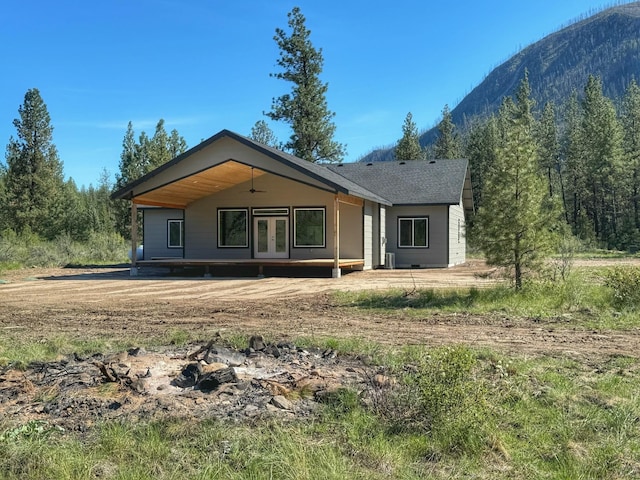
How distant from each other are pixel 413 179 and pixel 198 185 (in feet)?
29.4

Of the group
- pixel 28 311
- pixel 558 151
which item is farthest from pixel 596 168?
pixel 28 311

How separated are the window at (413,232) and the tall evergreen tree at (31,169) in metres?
24.0

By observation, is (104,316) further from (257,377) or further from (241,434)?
(241,434)

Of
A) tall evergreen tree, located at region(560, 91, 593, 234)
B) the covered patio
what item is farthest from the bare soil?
tall evergreen tree, located at region(560, 91, 593, 234)

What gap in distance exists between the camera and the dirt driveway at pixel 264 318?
22.9ft

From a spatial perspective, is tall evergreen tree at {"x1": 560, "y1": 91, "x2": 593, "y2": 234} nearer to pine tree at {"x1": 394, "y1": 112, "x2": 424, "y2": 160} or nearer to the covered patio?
pine tree at {"x1": 394, "y1": 112, "x2": 424, "y2": 160}

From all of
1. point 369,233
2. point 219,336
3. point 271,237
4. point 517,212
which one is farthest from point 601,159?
point 219,336

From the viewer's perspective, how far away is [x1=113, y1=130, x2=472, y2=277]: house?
1788 cm

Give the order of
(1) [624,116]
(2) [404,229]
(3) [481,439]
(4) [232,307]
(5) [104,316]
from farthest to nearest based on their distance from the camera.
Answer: (1) [624,116] < (2) [404,229] < (4) [232,307] < (5) [104,316] < (3) [481,439]

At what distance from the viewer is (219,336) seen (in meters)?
6.86

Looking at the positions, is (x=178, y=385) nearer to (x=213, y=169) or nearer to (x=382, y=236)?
(x=213, y=169)

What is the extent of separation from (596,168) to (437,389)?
4098cm

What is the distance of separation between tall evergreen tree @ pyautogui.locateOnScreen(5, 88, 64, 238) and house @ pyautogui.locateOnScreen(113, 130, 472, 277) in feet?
50.4

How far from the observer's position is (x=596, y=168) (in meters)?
39.4
